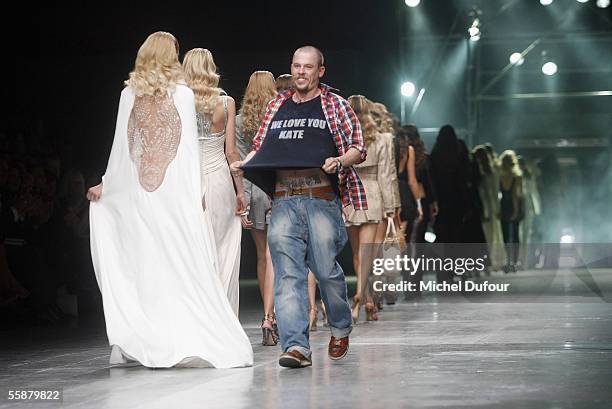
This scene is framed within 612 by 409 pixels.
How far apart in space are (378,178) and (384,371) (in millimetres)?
4189

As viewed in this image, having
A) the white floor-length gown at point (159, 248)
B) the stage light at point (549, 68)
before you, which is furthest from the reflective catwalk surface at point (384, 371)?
the stage light at point (549, 68)

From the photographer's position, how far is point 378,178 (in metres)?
10.6

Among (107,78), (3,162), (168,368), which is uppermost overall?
(107,78)

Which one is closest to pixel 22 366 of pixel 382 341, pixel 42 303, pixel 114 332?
pixel 114 332

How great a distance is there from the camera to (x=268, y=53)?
14.9 meters

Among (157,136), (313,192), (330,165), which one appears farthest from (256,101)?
(330,165)

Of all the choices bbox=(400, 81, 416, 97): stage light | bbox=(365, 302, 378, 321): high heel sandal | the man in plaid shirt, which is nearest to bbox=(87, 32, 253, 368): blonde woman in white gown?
the man in plaid shirt

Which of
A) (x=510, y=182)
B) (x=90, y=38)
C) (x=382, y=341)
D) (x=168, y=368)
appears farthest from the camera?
(x=510, y=182)

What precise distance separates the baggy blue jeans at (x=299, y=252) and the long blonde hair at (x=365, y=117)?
3.50 m

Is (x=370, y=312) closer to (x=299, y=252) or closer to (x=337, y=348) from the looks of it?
(x=337, y=348)

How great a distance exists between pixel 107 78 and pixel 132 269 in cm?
783

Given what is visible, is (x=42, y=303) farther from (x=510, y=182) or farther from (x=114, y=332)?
(x=510, y=182)

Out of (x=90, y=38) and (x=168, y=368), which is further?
(x=90, y=38)

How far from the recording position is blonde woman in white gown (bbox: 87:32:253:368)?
22.9 ft
